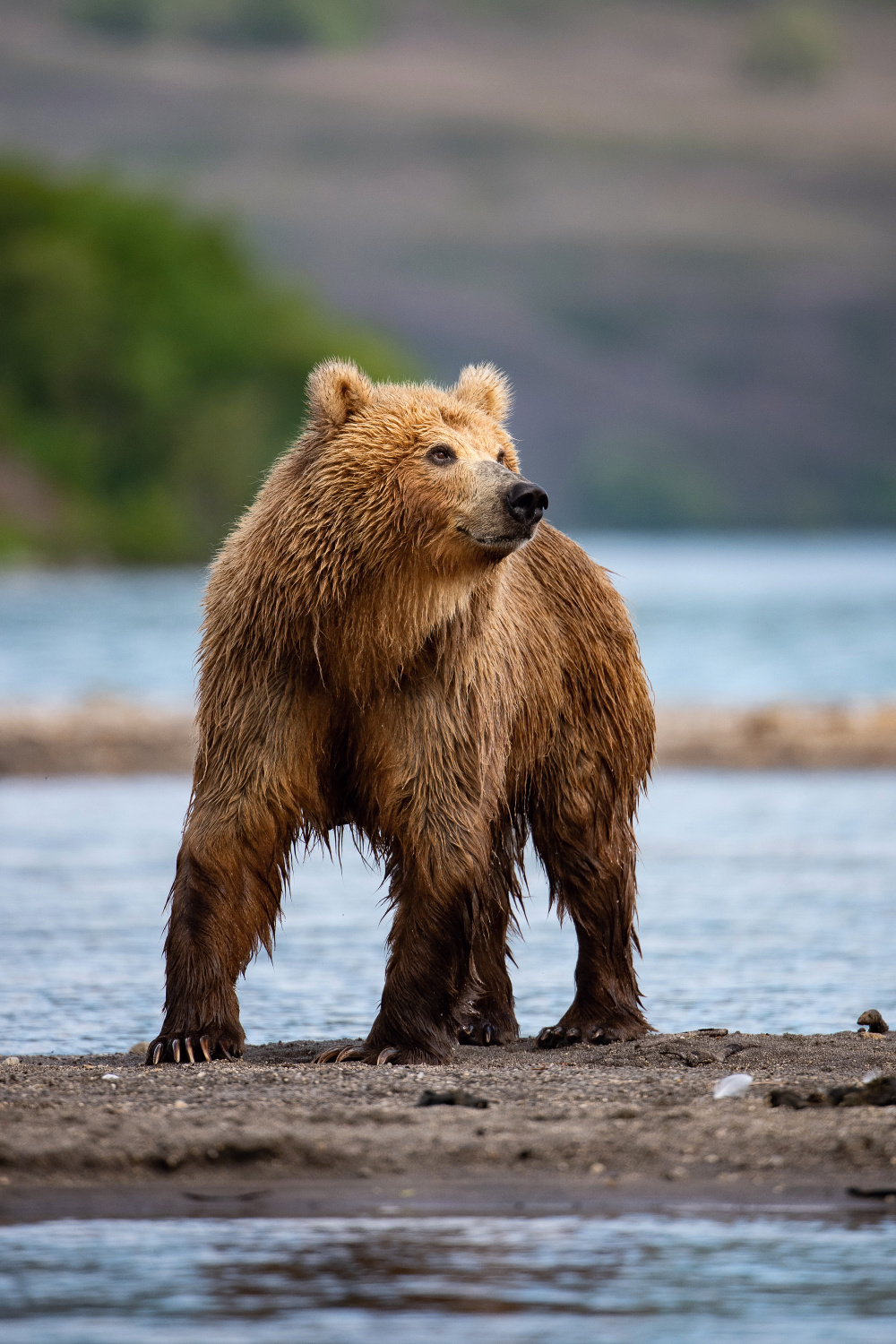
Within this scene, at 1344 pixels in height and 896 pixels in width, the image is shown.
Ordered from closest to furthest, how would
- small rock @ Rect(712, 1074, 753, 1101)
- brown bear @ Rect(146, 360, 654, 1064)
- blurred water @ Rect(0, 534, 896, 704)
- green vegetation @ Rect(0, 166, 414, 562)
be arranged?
small rock @ Rect(712, 1074, 753, 1101) → brown bear @ Rect(146, 360, 654, 1064) → blurred water @ Rect(0, 534, 896, 704) → green vegetation @ Rect(0, 166, 414, 562)

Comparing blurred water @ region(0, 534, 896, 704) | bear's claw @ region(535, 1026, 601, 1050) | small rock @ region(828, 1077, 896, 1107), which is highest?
blurred water @ region(0, 534, 896, 704)

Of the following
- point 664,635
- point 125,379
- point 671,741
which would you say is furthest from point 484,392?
point 125,379

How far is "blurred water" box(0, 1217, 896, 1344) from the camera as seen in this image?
3.67 meters

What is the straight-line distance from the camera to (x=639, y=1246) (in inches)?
164

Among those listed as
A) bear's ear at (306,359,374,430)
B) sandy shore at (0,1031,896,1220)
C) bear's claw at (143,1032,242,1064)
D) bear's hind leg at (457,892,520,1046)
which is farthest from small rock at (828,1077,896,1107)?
bear's ear at (306,359,374,430)

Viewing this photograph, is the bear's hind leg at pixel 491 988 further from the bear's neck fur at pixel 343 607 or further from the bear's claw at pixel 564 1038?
the bear's neck fur at pixel 343 607

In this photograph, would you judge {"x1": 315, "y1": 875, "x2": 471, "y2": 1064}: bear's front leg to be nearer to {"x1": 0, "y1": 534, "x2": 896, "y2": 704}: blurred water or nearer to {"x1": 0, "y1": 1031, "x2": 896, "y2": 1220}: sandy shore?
{"x1": 0, "y1": 1031, "x2": 896, "y2": 1220}: sandy shore

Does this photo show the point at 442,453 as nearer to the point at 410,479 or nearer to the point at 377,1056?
the point at 410,479

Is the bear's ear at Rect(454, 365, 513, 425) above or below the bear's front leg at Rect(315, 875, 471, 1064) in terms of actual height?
above

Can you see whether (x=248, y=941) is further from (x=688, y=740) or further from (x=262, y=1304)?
(x=688, y=740)

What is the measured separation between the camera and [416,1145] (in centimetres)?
482

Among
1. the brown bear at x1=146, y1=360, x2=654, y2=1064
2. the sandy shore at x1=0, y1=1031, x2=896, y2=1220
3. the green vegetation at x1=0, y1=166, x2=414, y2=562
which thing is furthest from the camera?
the green vegetation at x1=0, y1=166, x2=414, y2=562

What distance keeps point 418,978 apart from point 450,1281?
2277 mm

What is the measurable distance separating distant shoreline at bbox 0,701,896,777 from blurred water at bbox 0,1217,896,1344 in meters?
13.3
